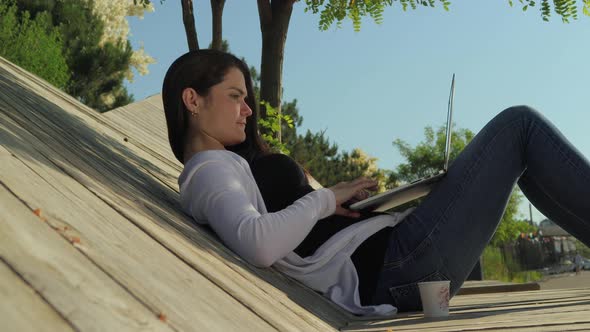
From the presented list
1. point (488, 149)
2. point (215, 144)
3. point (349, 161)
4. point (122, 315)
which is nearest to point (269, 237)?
point (215, 144)

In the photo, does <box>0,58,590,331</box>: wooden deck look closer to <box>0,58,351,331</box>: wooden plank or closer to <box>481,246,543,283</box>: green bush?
<box>0,58,351,331</box>: wooden plank

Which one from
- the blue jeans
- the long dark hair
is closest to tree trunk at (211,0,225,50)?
the long dark hair

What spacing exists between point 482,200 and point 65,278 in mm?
2289

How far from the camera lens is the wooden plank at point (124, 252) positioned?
52.8 inches

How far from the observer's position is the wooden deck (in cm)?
106

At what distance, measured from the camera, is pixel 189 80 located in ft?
10.6

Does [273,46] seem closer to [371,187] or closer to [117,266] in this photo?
[371,187]

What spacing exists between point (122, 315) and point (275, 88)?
22.0ft

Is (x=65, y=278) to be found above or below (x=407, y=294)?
above

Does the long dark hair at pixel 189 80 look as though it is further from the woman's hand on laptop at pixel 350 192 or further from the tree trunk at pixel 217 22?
the tree trunk at pixel 217 22

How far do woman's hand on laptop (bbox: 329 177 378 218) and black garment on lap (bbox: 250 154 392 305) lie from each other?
0.05 meters

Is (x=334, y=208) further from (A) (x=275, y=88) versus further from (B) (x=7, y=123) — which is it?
(A) (x=275, y=88)

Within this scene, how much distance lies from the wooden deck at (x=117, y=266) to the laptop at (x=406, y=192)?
0.43m

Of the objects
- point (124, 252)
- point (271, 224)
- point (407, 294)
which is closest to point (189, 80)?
point (271, 224)
